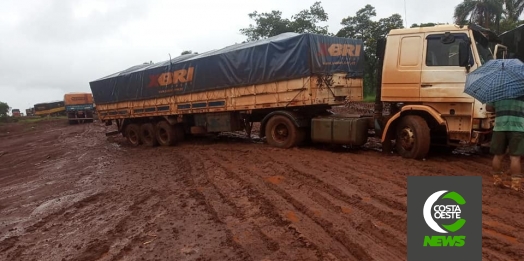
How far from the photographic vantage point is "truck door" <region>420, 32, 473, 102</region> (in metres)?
6.43

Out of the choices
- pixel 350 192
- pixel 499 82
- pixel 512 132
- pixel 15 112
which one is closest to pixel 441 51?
pixel 499 82

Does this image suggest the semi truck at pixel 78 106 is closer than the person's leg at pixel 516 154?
No

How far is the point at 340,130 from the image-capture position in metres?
8.23

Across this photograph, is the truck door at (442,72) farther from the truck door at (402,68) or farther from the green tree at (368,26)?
the green tree at (368,26)

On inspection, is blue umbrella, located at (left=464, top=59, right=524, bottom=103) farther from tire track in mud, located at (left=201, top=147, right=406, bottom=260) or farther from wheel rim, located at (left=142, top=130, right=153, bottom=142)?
wheel rim, located at (left=142, top=130, right=153, bottom=142)

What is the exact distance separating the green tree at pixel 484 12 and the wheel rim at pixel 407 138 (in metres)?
21.2

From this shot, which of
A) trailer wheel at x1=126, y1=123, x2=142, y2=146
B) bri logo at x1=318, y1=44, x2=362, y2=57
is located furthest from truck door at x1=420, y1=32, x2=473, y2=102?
trailer wheel at x1=126, y1=123, x2=142, y2=146

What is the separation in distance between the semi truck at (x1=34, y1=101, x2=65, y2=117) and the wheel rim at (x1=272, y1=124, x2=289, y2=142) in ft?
138

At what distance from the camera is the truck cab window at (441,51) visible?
21.2ft

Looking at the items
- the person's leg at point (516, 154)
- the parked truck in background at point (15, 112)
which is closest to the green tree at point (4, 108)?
the parked truck in background at point (15, 112)

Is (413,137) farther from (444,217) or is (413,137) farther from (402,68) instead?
(444,217)

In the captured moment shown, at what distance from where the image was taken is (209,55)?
10.9 meters

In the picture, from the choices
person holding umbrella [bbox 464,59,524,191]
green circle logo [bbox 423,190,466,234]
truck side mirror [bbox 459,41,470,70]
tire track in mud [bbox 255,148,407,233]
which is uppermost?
truck side mirror [bbox 459,41,470,70]

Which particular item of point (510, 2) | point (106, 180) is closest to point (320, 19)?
point (510, 2)
